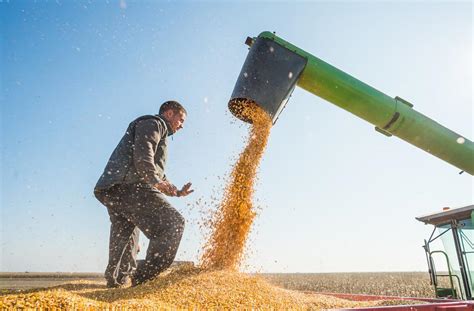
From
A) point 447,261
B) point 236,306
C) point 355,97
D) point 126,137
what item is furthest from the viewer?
point 447,261

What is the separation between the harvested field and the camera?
1.98m

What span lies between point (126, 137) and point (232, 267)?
154cm

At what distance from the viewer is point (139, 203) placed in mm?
3100

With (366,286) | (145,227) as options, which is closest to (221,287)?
(145,227)

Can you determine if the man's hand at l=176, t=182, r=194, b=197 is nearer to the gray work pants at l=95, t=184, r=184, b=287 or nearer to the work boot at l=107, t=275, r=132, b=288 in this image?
the gray work pants at l=95, t=184, r=184, b=287

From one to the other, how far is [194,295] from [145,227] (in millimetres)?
882

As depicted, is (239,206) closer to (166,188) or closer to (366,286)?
(166,188)

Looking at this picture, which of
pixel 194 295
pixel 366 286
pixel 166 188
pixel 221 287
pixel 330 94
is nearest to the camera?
pixel 194 295

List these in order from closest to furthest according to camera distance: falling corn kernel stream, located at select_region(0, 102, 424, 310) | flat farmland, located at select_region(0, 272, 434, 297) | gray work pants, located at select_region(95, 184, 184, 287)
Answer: falling corn kernel stream, located at select_region(0, 102, 424, 310) < gray work pants, located at select_region(95, 184, 184, 287) < flat farmland, located at select_region(0, 272, 434, 297)

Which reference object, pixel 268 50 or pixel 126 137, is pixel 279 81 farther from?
pixel 126 137

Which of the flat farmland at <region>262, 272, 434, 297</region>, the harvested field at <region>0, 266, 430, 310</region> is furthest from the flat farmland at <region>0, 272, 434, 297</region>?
the harvested field at <region>0, 266, 430, 310</region>

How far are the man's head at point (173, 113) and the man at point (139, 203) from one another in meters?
0.18

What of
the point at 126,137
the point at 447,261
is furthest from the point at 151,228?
the point at 447,261

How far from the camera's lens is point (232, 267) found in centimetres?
346
